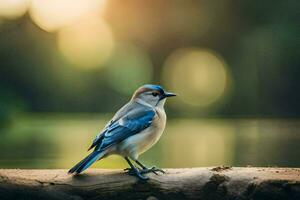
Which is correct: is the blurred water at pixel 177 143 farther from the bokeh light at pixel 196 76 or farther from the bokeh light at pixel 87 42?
the bokeh light at pixel 87 42

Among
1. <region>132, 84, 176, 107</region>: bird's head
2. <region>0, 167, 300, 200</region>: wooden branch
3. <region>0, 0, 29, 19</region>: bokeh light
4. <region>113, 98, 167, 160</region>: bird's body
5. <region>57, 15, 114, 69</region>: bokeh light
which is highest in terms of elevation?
<region>0, 0, 29, 19</region>: bokeh light

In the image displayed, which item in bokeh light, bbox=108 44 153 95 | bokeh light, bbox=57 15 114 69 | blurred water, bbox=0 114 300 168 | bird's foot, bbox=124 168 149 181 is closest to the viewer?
bird's foot, bbox=124 168 149 181

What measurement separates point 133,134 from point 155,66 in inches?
348

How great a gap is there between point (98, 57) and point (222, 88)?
313 centimetres

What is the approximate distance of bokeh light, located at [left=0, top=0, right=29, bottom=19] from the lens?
44.0ft

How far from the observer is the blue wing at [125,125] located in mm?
3604

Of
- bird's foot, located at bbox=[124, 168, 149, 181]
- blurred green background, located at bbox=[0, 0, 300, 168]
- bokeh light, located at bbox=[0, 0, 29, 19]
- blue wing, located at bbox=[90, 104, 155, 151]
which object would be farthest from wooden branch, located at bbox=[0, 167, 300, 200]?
bokeh light, located at bbox=[0, 0, 29, 19]

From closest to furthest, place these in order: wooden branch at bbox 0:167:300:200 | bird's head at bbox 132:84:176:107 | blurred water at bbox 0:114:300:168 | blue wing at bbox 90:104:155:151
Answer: wooden branch at bbox 0:167:300:200, blue wing at bbox 90:104:155:151, bird's head at bbox 132:84:176:107, blurred water at bbox 0:114:300:168

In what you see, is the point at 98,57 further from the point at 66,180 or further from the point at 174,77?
the point at 66,180

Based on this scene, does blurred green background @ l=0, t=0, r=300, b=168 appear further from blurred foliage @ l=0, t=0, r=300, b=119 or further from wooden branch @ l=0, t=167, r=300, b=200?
wooden branch @ l=0, t=167, r=300, b=200

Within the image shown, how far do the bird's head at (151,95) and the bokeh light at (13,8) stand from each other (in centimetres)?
971

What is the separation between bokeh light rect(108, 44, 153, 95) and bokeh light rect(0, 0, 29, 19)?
2067mm

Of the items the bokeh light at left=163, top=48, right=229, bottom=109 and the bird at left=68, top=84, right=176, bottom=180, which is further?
the bokeh light at left=163, top=48, right=229, bottom=109

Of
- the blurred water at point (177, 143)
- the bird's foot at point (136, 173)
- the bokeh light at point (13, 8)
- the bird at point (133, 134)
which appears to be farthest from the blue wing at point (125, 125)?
the bokeh light at point (13, 8)
